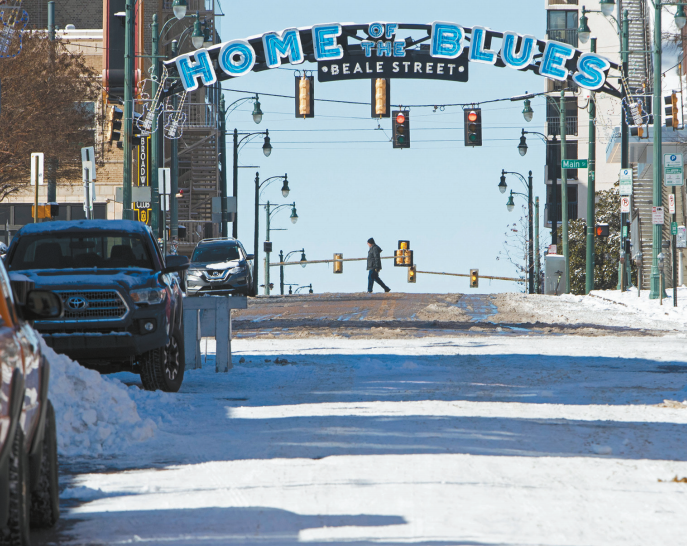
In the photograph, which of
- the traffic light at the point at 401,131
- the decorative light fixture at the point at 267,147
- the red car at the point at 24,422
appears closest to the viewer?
the red car at the point at 24,422

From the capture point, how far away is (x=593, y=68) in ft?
119

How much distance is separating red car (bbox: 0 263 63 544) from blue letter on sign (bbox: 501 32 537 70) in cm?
3142

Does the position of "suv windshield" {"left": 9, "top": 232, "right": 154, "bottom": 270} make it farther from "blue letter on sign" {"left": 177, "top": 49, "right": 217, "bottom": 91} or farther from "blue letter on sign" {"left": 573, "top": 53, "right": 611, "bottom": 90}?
"blue letter on sign" {"left": 573, "top": 53, "right": 611, "bottom": 90}

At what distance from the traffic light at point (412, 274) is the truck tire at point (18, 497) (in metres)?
71.7

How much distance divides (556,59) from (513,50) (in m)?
1.41

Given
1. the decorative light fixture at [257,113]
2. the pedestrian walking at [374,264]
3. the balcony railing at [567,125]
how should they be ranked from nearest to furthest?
the pedestrian walking at [374,264], the decorative light fixture at [257,113], the balcony railing at [567,125]

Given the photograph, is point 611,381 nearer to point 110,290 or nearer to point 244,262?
point 110,290

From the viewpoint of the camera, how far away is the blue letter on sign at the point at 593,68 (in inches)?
1422

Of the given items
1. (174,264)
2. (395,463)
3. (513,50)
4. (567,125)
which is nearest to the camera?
(395,463)

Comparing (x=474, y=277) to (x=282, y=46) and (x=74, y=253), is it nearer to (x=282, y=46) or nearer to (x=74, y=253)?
(x=282, y=46)

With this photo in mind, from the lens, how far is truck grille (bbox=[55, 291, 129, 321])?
1122 cm

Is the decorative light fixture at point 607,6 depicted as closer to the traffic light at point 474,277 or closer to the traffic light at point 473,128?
the traffic light at point 473,128

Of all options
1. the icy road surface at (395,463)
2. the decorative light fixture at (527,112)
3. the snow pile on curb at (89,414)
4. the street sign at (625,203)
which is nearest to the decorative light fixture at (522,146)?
the decorative light fixture at (527,112)

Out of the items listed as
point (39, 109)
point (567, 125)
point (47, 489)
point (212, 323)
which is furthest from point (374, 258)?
point (567, 125)
